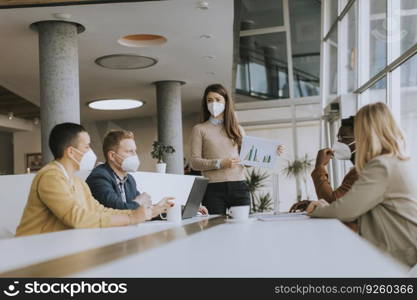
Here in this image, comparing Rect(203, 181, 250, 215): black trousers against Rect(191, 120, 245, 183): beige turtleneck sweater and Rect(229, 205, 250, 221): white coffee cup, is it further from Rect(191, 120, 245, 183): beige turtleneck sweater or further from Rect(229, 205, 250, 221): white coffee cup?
Rect(229, 205, 250, 221): white coffee cup

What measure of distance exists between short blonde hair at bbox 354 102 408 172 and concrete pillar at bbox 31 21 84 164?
504 cm

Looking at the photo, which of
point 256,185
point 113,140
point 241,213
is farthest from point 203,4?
point 256,185

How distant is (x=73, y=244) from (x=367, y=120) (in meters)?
1.31

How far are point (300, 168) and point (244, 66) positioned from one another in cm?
271

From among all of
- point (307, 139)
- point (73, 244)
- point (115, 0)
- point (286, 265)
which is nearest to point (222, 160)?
point (73, 244)

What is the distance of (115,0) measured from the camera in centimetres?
611

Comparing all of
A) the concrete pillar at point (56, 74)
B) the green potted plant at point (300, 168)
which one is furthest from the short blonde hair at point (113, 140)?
the green potted plant at point (300, 168)

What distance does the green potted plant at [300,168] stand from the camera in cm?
1202

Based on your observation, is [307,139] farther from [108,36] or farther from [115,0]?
[115,0]

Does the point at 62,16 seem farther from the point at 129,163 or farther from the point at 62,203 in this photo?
the point at 62,203

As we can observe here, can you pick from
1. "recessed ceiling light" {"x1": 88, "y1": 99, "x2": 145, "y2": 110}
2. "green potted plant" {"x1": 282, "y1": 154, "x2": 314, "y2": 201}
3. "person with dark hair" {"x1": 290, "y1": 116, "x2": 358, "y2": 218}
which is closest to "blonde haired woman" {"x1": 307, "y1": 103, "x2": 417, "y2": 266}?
"person with dark hair" {"x1": 290, "y1": 116, "x2": 358, "y2": 218}

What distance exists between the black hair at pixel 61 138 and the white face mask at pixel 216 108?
3.58 feet

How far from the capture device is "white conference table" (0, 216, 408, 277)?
3.53ft

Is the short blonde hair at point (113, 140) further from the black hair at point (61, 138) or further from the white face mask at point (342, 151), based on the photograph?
the white face mask at point (342, 151)
